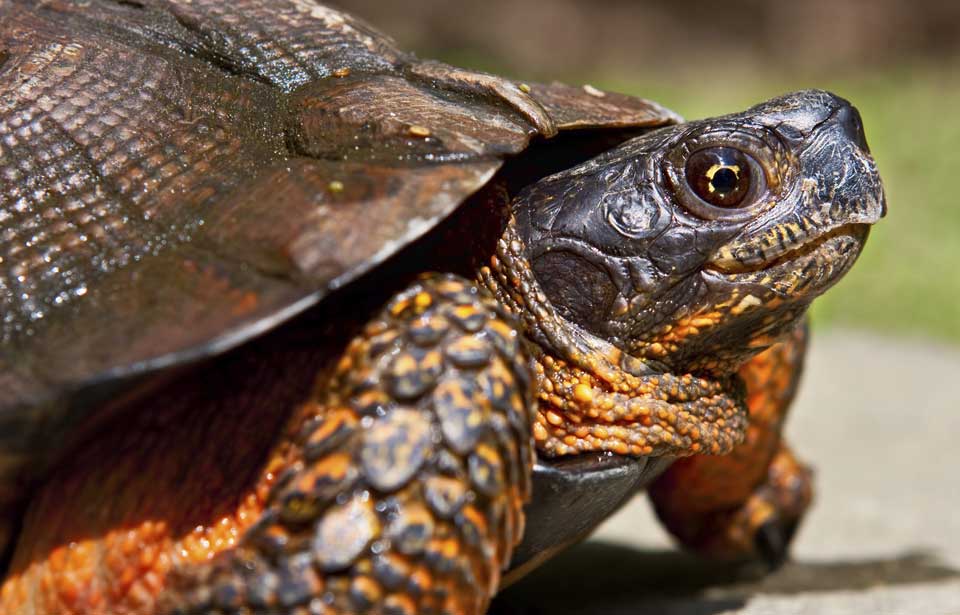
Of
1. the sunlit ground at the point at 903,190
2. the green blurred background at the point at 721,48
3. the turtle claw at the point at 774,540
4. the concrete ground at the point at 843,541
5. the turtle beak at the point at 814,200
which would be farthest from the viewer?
the green blurred background at the point at 721,48

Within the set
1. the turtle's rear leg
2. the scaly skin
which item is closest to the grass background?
the scaly skin

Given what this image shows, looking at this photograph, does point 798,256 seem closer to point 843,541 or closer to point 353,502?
point 353,502

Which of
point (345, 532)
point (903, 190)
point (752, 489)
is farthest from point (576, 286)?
point (903, 190)

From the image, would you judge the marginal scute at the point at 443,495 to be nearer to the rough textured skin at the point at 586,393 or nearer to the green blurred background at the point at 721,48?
the rough textured skin at the point at 586,393

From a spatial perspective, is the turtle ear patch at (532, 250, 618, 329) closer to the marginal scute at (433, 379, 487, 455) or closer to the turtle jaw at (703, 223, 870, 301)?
the turtle jaw at (703, 223, 870, 301)

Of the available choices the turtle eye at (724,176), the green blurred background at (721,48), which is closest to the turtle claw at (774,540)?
the turtle eye at (724,176)

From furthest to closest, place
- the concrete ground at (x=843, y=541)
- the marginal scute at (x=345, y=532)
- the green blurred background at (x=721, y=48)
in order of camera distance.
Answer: the green blurred background at (x=721, y=48) → the concrete ground at (x=843, y=541) → the marginal scute at (x=345, y=532)
